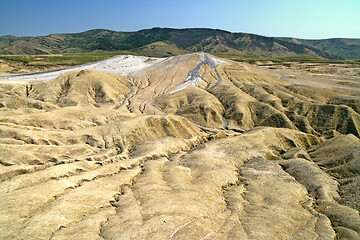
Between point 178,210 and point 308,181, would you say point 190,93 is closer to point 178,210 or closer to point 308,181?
point 308,181

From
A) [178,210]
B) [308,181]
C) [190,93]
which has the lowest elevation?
[308,181]

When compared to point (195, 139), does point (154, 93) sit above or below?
above

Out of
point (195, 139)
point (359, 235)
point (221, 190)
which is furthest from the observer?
point (195, 139)

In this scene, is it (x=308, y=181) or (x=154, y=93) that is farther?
(x=154, y=93)

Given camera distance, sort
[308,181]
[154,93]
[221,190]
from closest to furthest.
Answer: [221,190] < [308,181] < [154,93]

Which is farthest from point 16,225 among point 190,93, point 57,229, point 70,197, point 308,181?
point 190,93

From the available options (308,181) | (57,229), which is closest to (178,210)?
(57,229)

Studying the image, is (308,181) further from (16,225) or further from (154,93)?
(154,93)
